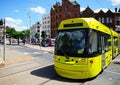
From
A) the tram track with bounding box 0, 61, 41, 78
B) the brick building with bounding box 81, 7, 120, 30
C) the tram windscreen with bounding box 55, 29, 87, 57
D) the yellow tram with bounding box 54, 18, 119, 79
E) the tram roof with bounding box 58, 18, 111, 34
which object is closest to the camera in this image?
the yellow tram with bounding box 54, 18, 119, 79

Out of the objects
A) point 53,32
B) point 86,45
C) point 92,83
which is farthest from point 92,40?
point 53,32

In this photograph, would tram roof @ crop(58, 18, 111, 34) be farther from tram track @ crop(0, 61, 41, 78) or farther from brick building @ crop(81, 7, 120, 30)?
brick building @ crop(81, 7, 120, 30)

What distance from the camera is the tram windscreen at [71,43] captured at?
33.5ft

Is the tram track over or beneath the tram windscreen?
beneath

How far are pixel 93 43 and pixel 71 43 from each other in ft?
3.69

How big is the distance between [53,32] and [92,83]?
8421 centimetres

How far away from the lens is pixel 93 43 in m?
10.7

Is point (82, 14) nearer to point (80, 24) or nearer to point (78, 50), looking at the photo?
point (80, 24)

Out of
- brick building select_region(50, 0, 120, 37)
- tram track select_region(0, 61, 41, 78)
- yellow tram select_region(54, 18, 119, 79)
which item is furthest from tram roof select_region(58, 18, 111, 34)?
brick building select_region(50, 0, 120, 37)

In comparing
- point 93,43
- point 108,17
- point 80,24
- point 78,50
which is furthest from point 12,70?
point 108,17

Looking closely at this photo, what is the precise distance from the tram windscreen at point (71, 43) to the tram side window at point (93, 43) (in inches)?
13.9

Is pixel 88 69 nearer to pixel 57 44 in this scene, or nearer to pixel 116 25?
pixel 57 44

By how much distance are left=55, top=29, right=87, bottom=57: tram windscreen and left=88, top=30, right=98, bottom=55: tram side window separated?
35 centimetres

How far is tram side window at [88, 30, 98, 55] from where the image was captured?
406 inches
